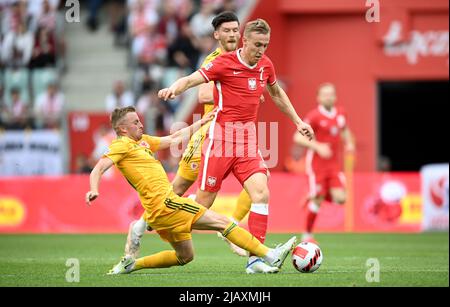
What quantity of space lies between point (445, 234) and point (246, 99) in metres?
8.38

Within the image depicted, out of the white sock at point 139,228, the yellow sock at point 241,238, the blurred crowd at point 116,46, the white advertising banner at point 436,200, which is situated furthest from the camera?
the blurred crowd at point 116,46

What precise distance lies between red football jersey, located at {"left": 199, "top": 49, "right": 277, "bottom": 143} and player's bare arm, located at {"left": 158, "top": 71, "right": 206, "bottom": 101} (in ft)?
0.97

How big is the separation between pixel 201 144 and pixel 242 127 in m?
1.20

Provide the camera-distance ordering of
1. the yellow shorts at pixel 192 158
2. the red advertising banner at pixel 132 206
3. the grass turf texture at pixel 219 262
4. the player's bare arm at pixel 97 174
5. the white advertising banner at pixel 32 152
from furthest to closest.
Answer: the white advertising banner at pixel 32 152
the red advertising banner at pixel 132 206
the yellow shorts at pixel 192 158
the grass turf texture at pixel 219 262
the player's bare arm at pixel 97 174

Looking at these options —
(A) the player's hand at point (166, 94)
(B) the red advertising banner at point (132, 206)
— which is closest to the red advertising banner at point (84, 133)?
(B) the red advertising banner at point (132, 206)

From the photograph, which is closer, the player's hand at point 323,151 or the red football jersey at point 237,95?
the red football jersey at point 237,95

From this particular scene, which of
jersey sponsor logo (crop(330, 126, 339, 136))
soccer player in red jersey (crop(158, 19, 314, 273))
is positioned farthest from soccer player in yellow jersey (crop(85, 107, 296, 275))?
jersey sponsor logo (crop(330, 126, 339, 136))

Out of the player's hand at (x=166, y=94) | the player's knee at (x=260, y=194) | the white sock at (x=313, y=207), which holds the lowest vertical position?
the white sock at (x=313, y=207)

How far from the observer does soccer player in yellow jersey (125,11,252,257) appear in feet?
35.8

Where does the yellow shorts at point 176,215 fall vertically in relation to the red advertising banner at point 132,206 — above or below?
above

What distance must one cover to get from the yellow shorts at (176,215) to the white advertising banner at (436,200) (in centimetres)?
978

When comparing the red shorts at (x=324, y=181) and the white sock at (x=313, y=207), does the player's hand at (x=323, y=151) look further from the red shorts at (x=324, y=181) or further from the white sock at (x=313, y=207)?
the white sock at (x=313, y=207)

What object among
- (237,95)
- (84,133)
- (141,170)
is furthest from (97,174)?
(84,133)

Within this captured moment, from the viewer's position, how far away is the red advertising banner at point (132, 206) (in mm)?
18969
